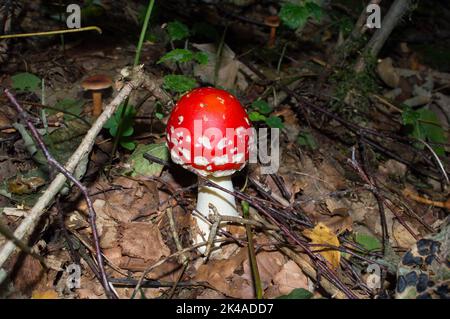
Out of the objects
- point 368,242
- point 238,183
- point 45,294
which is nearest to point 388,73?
point 368,242

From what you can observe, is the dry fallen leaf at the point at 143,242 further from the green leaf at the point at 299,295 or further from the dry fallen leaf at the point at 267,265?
the green leaf at the point at 299,295

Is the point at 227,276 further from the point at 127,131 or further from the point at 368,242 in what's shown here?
the point at 127,131

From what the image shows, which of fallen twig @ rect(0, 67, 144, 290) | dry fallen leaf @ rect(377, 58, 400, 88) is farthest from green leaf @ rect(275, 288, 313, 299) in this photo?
dry fallen leaf @ rect(377, 58, 400, 88)

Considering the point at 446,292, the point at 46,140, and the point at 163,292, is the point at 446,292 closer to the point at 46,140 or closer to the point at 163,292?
the point at 163,292
